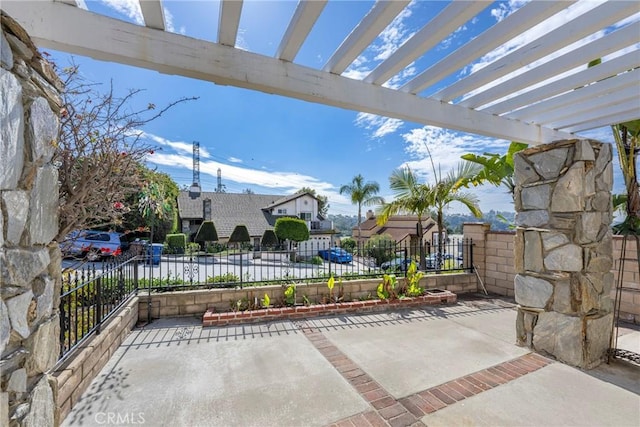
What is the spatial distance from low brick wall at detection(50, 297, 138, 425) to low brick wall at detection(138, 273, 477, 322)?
65 cm

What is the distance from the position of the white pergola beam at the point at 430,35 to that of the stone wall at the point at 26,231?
7.46 feet

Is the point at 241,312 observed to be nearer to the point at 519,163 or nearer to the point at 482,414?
the point at 482,414

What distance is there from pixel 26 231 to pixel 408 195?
24.9 ft

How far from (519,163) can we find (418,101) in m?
1.62

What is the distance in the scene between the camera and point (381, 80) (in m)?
2.60

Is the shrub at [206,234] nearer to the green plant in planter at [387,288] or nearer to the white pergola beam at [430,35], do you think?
the green plant in planter at [387,288]

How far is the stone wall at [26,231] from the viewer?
103 cm

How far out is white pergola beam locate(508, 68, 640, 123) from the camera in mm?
2643

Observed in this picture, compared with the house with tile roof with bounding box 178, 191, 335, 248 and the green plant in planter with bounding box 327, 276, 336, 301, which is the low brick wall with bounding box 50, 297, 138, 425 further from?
the house with tile roof with bounding box 178, 191, 335, 248

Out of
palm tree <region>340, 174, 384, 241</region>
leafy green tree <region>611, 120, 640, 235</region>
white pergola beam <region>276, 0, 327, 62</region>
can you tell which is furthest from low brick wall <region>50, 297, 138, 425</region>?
palm tree <region>340, 174, 384, 241</region>

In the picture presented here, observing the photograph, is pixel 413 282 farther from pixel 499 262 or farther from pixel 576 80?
pixel 576 80

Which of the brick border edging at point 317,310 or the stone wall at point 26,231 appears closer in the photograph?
the stone wall at point 26,231

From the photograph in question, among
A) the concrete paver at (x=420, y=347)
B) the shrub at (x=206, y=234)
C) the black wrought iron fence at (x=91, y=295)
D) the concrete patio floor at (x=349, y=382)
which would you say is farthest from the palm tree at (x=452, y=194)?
the shrub at (x=206, y=234)
